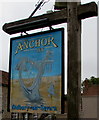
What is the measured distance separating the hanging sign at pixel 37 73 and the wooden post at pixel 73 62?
0.90ft

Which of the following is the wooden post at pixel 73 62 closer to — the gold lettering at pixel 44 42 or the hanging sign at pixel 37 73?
the hanging sign at pixel 37 73

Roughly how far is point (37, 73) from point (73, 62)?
859 millimetres

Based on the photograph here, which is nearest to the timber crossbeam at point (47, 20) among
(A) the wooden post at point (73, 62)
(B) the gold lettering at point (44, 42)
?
(A) the wooden post at point (73, 62)

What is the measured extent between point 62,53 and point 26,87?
102 cm

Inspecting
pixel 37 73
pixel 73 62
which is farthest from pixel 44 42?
pixel 73 62

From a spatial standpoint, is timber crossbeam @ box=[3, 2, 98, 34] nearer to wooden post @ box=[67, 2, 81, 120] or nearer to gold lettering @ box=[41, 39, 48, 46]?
wooden post @ box=[67, 2, 81, 120]

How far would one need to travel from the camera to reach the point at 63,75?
14.7 feet

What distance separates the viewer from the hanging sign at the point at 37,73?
14.8 feet

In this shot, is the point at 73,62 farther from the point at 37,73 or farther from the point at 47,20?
the point at 47,20

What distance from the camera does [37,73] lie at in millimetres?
4730

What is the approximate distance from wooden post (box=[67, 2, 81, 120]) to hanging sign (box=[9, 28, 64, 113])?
28 cm

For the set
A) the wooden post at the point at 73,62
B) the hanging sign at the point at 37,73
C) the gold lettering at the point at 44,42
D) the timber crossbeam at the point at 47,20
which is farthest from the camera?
the gold lettering at the point at 44,42

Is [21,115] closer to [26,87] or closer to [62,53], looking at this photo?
[26,87]

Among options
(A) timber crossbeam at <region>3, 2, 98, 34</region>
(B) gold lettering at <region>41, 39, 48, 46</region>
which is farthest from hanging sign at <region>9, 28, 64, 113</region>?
(A) timber crossbeam at <region>3, 2, 98, 34</region>
